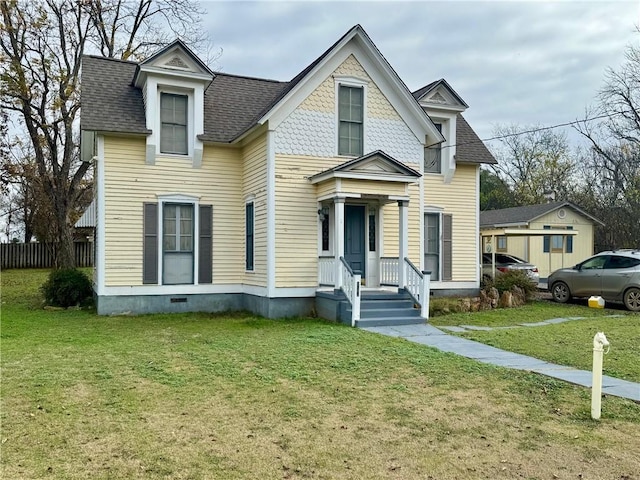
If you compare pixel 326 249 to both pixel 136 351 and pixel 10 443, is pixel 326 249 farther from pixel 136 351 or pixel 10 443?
pixel 10 443

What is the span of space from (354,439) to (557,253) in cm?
2647

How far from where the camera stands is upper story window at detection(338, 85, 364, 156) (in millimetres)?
13695

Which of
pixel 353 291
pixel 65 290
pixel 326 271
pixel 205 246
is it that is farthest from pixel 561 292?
pixel 65 290

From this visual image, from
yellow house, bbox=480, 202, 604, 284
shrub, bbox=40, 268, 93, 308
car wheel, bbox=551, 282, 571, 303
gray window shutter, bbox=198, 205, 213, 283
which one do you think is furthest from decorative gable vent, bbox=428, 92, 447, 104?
yellow house, bbox=480, 202, 604, 284

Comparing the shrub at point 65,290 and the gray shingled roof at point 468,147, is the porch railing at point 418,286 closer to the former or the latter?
the gray shingled roof at point 468,147

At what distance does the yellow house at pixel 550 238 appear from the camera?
27266 millimetres

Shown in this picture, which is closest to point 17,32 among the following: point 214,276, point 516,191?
point 214,276

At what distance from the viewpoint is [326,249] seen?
538 inches

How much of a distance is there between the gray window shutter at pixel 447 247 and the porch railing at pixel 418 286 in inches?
132

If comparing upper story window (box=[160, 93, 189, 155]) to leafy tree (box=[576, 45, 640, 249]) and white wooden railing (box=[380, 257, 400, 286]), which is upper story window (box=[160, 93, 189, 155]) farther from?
leafy tree (box=[576, 45, 640, 249])

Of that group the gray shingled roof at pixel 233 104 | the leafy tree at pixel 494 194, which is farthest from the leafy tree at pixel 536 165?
the gray shingled roof at pixel 233 104

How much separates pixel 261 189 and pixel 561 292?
10.0 metres

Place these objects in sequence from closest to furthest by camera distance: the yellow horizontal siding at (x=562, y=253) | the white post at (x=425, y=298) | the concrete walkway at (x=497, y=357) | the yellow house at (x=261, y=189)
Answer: the concrete walkway at (x=497, y=357) < the white post at (x=425, y=298) < the yellow house at (x=261, y=189) < the yellow horizontal siding at (x=562, y=253)

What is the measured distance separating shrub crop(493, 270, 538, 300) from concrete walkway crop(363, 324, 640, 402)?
17.2 ft
